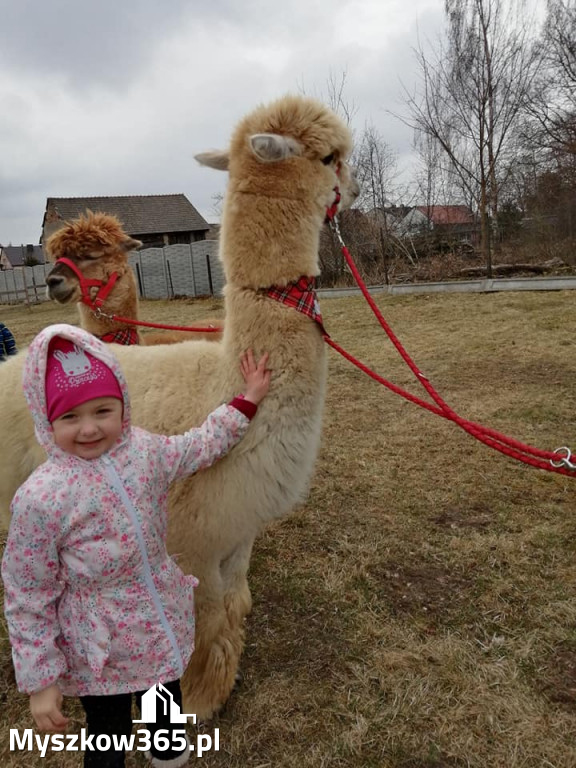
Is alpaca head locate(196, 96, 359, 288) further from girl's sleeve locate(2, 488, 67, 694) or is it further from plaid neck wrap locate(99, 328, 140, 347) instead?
plaid neck wrap locate(99, 328, 140, 347)

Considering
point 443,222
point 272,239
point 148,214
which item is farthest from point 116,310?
point 148,214

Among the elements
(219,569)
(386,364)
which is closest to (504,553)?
(219,569)

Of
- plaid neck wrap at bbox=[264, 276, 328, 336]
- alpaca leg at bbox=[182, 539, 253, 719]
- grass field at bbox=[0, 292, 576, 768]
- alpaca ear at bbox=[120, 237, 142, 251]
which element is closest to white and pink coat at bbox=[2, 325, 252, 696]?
alpaca leg at bbox=[182, 539, 253, 719]

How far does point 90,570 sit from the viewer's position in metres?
1.22

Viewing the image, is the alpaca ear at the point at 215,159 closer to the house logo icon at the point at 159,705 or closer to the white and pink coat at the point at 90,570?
the white and pink coat at the point at 90,570

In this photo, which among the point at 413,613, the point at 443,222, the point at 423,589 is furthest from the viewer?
the point at 443,222

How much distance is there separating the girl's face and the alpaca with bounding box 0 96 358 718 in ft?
1.40

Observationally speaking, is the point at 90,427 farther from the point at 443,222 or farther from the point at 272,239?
the point at 443,222

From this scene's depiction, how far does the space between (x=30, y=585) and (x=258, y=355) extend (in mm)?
836

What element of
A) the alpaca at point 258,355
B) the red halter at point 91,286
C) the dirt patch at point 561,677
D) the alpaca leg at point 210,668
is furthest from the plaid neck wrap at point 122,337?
the dirt patch at point 561,677

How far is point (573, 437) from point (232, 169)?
3.28 m

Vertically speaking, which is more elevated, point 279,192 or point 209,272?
point 209,272

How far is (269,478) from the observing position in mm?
1604

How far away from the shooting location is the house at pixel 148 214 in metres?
29.6
